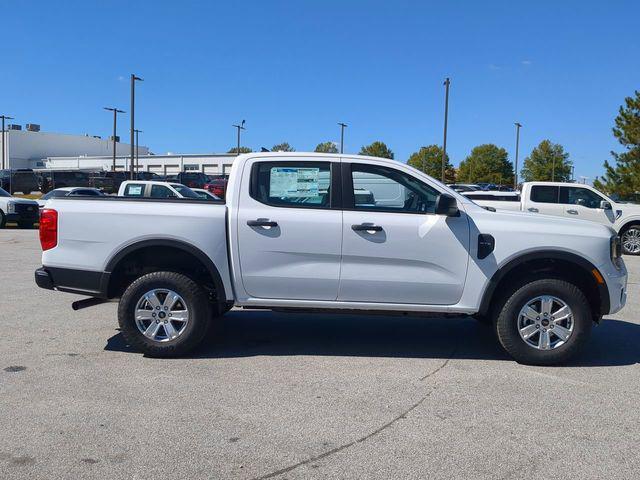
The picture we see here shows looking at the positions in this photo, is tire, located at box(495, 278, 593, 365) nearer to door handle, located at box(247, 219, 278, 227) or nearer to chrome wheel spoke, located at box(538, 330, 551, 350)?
chrome wheel spoke, located at box(538, 330, 551, 350)

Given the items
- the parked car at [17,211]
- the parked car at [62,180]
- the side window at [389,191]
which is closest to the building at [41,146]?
the parked car at [62,180]

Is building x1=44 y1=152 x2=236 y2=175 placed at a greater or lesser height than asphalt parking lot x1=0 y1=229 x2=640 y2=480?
greater

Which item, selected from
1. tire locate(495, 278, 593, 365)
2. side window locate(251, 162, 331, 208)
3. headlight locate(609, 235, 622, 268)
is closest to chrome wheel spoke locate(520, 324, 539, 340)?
tire locate(495, 278, 593, 365)

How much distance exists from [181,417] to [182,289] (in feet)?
5.03

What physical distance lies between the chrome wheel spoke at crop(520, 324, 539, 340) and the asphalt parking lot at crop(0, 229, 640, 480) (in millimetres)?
300

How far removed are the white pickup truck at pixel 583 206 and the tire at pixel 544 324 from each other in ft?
34.5

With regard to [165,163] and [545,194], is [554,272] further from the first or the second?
[165,163]

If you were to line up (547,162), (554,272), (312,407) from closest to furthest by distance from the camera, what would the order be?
(312,407) → (554,272) → (547,162)

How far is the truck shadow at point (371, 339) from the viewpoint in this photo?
5.93 metres

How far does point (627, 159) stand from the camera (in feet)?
89.6

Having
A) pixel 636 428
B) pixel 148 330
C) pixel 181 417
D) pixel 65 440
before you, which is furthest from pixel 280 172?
pixel 636 428

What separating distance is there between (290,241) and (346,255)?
52 cm

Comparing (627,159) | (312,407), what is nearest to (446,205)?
(312,407)

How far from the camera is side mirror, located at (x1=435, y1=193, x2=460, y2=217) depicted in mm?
5301
